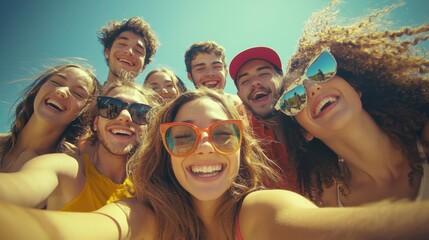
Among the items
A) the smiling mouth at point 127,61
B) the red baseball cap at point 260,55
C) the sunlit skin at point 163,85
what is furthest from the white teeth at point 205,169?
the smiling mouth at point 127,61

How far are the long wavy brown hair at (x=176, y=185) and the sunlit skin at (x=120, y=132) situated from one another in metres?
0.78

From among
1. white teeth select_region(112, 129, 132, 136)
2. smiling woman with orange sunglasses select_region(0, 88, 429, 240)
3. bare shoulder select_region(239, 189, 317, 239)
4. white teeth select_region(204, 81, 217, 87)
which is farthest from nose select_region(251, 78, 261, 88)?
bare shoulder select_region(239, 189, 317, 239)

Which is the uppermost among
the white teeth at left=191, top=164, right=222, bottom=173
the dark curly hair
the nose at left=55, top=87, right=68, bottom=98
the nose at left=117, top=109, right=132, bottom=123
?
the dark curly hair

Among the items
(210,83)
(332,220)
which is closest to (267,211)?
(332,220)

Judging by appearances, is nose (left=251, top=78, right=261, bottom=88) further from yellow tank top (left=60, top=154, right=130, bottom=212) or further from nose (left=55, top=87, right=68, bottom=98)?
nose (left=55, top=87, right=68, bottom=98)

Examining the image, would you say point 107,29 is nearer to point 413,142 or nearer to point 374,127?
point 374,127

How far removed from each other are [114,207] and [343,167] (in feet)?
9.07

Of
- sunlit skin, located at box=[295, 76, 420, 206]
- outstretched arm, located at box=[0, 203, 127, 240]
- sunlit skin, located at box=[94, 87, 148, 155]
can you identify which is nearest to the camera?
outstretched arm, located at box=[0, 203, 127, 240]

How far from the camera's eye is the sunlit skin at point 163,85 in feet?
16.2

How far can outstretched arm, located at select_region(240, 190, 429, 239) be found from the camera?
0.80 m

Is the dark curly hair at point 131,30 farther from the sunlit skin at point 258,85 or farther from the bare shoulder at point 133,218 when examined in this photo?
the bare shoulder at point 133,218

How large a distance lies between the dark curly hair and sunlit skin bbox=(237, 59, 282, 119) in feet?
9.40

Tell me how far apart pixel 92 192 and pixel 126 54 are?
3.47 metres

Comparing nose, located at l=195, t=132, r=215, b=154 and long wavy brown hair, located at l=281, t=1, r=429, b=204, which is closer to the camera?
nose, located at l=195, t=132, r=215, b=154
